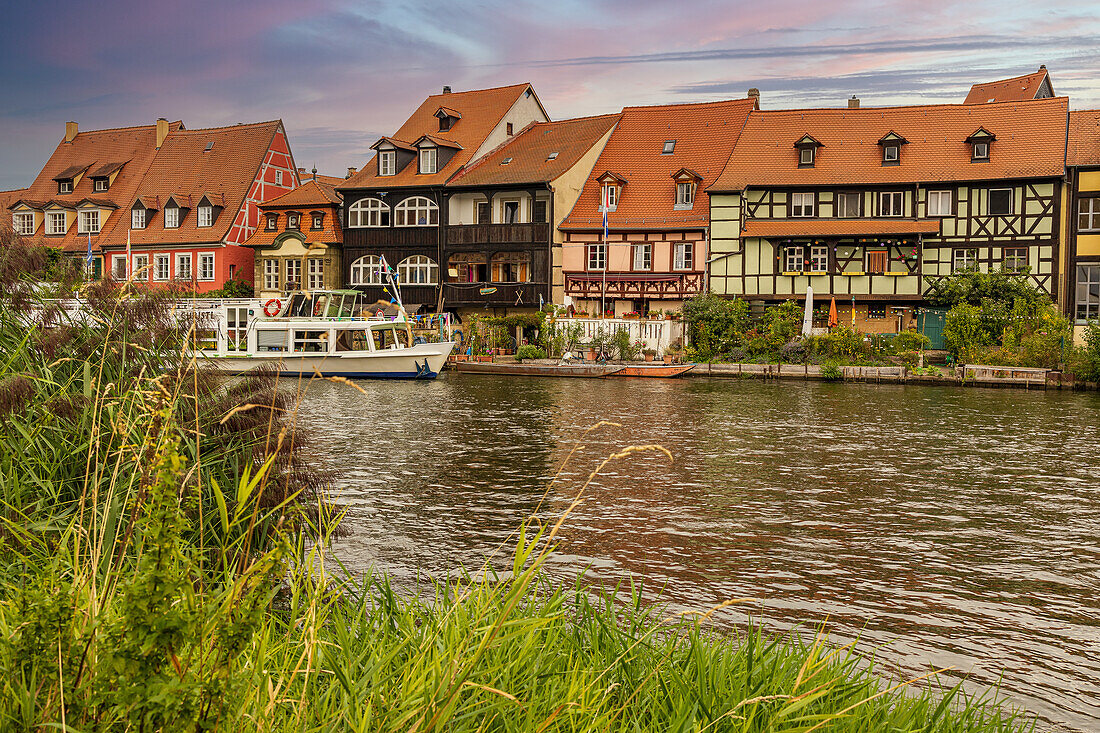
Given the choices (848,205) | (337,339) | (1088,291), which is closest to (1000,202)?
(1088,291)

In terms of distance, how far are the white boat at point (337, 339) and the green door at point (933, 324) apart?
2070cm

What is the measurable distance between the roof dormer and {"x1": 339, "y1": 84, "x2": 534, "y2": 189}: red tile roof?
17230 mm

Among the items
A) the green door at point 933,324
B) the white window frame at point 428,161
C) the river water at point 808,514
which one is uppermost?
the white window frame at point 428,161

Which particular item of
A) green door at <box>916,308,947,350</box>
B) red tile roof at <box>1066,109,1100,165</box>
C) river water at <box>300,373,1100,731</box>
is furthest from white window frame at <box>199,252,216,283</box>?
red tile roof at <box>1066,109,1100,165</box>

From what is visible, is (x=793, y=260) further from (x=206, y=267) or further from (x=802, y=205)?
(x=206, y=267)

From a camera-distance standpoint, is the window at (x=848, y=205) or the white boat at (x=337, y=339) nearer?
the white boat at (x=337, y=339)

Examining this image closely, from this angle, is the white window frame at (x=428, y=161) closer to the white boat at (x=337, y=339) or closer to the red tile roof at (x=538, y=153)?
the red tile roof at (x=538, y=153)

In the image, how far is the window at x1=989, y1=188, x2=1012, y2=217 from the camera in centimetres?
4600

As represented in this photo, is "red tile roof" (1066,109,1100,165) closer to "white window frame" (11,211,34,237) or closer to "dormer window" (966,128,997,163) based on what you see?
"dormer window" (966,128,997,163)

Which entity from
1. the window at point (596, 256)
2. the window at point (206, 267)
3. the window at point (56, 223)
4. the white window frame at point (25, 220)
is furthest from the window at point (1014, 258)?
the white window frame at point (25, 220)

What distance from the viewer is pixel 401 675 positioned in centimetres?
454

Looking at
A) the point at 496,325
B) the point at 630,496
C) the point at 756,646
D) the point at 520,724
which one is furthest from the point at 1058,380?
the point at 520,724

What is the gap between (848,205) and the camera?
47406 mm

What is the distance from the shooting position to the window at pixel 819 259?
47250 mm
